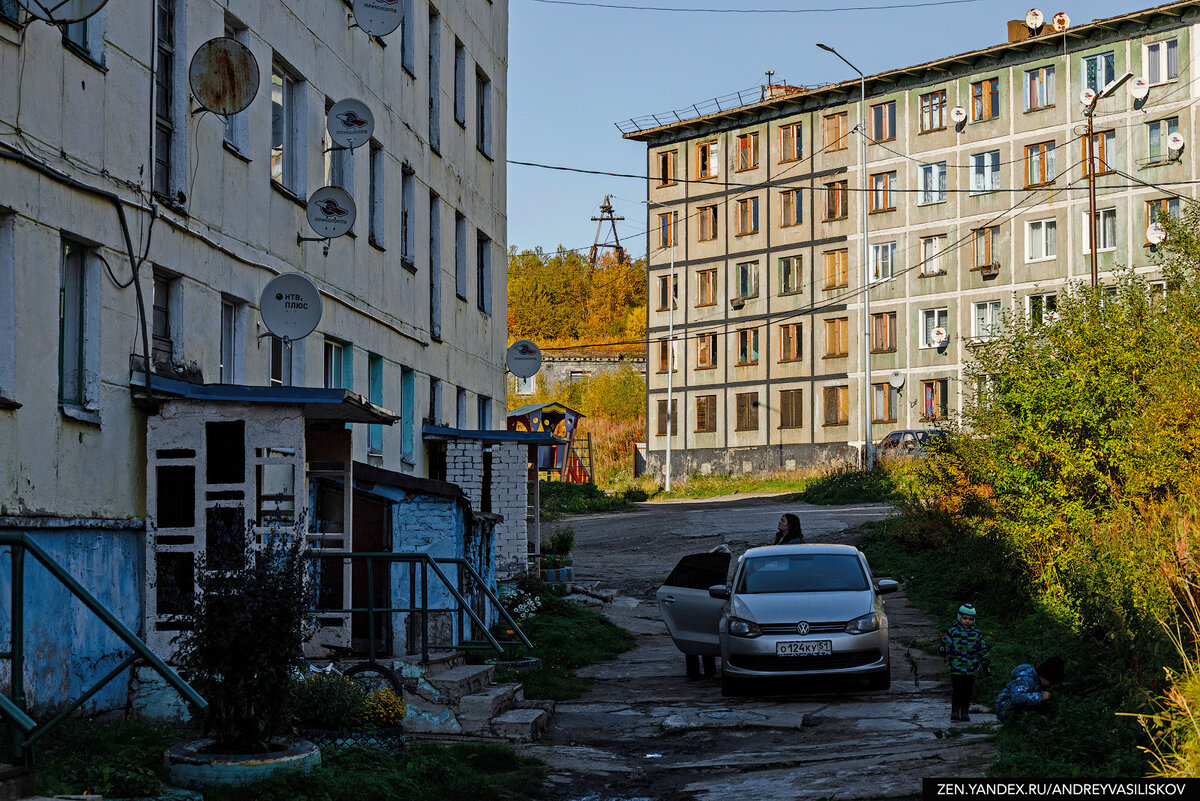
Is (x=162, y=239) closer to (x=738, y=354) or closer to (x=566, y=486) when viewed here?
(x=566, y=486)

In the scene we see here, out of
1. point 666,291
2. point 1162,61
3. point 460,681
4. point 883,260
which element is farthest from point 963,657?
point 666,291

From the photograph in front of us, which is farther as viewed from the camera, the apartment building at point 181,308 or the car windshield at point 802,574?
the car windshield at point 802,574

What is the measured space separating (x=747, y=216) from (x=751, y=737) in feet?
167

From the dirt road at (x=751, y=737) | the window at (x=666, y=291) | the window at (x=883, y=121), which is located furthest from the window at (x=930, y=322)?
the dirt road at (x=751, y=737)

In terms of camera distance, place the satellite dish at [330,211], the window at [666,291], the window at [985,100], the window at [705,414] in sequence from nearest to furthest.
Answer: the satellite dish at [330,211] → the window at [985,100] → the window at [705,414] → the window at [666,291]

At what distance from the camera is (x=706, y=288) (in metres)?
63.4

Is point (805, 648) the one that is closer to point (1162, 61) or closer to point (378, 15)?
point (378, 15)

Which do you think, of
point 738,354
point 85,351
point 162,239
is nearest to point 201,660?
point 85,351

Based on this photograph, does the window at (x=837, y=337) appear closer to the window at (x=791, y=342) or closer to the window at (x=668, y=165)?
the window at (x=791, y=342)

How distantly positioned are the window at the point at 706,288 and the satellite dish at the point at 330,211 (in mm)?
46996

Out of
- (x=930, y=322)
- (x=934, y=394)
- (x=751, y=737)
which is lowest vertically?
(x=751, y=737)

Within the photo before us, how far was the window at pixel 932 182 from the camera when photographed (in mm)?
55625

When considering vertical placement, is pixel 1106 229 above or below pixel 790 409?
above

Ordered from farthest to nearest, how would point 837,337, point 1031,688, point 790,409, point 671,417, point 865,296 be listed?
1. point 671,417
2. point 790,409
3. point 837,337
4. point 865,296
5. point 1031,688
